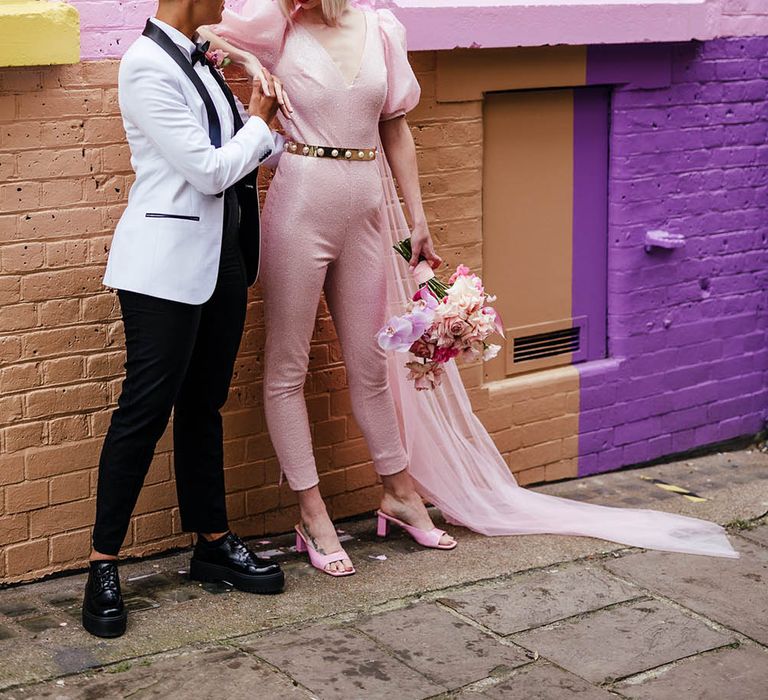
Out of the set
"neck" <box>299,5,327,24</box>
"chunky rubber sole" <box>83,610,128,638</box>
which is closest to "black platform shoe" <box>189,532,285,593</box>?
"chunky rubber sole" <box>83,610,128,638</box>

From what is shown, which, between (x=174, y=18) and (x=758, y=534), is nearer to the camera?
(x=174, y=18)

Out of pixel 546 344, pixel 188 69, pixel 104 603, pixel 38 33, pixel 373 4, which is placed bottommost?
pixel 104 603

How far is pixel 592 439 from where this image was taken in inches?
240

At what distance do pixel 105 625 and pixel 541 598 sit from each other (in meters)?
1.47

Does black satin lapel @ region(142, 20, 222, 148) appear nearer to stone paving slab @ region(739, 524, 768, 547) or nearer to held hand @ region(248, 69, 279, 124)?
held hand @ region(248, 69, 279, 124)

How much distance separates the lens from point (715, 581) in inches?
191

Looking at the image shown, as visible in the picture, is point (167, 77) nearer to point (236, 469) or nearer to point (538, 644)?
point (236, 469)

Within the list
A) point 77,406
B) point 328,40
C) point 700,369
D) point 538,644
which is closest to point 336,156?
point 328,40

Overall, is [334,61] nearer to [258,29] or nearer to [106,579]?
[258,29]

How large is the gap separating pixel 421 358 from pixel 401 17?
131cm

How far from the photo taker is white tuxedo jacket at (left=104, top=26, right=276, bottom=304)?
3930 mm

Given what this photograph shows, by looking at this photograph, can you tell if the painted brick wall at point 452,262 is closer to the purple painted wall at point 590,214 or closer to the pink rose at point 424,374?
the purple painted wall at point 590,214

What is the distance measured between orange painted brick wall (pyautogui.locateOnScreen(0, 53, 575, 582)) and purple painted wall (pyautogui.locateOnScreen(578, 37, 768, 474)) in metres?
1.80

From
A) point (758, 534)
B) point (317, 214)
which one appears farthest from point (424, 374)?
point (758, 534)
